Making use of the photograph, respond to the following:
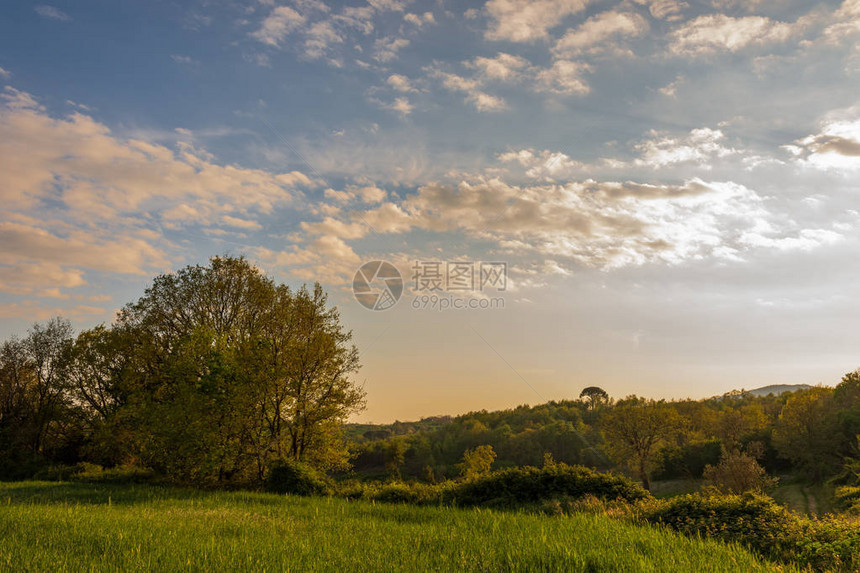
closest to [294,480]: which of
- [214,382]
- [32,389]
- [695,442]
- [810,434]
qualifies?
[214,382]

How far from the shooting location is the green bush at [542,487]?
14.6 meters

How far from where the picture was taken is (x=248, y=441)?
79.2 feet

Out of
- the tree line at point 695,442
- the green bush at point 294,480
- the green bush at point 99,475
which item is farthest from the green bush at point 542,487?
the green bush at point 99,475

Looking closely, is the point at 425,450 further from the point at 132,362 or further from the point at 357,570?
the point at 357,570

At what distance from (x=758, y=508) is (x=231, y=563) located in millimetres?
10720

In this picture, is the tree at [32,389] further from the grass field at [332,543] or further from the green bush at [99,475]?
the grass field at [332,543]

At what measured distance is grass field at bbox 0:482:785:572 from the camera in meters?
7.01

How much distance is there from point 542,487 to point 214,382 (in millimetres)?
15506

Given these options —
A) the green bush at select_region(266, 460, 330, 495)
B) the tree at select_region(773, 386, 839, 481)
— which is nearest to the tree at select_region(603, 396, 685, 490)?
the tree at select_region(773, 386, 839, 481)

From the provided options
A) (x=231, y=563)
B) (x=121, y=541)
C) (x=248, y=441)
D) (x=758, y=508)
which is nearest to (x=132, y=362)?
(x=248, y=441)

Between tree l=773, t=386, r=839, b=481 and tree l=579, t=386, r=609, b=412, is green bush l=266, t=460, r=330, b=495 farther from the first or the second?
tree l=579, t=386, r=609, b=412

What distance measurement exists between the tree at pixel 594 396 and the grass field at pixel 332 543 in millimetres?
141571

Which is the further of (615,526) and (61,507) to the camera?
(61,507)

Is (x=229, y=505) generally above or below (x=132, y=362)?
below
